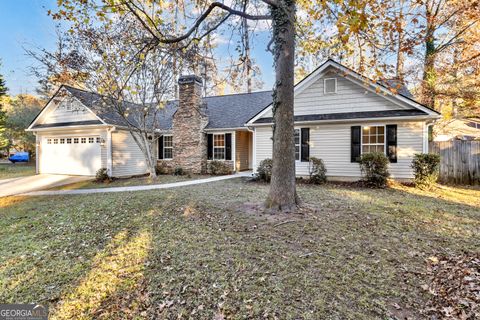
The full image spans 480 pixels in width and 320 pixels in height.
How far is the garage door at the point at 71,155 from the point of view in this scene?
14586 mm

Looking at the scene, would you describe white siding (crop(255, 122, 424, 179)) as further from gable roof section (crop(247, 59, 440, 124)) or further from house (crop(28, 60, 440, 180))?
gable roof section (crop(247, 59, 440, 124))

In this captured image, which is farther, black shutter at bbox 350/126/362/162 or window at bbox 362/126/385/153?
black shutter at bbox 350/126/362/162

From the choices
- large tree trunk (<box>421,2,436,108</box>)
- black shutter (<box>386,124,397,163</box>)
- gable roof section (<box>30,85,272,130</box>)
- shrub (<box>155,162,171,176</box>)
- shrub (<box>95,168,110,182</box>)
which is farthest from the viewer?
shrub (<box>155,162,171,176</box>)

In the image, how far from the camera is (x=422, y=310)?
2.83m

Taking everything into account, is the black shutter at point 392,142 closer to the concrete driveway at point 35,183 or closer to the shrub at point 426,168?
the shrub at point 426,168

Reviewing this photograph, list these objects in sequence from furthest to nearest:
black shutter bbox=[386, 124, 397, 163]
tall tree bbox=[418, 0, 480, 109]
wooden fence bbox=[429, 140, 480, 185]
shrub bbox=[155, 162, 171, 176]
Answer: shrub bbox=[155, 162, 171, 176] → tall tree bbox=[418, 0, 480, 109] → wooden fence bbox=[429, 140, 480, 185] → black shutter bbox=[386, 124, 397, 163]

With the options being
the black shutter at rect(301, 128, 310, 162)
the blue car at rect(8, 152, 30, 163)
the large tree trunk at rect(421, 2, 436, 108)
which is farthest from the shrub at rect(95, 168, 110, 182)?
the blue car at rect(8, 152, 30, 163)

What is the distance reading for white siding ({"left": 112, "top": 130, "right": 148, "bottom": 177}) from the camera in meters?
14.5

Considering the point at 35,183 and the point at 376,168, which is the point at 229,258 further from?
the point at 35,183

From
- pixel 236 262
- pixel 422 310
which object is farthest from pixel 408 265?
pixel 236 262

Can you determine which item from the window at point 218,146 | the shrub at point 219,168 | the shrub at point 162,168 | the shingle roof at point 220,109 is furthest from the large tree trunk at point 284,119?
the shrub at point 162,168

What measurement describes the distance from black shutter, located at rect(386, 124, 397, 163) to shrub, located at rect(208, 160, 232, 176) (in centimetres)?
841

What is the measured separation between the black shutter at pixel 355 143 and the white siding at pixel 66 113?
13.7 meters

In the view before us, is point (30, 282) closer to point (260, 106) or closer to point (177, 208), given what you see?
point (177, 208)
